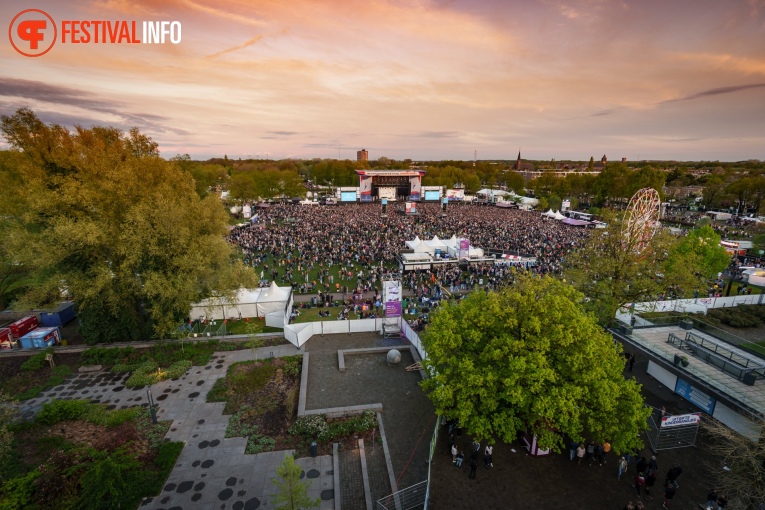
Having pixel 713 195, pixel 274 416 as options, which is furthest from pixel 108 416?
pixel 713 195

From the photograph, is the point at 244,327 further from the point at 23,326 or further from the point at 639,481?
the point at 639,481

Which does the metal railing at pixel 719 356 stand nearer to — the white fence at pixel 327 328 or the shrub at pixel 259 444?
the white fence at pixel 327 328

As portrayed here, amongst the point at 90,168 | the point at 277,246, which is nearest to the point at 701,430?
the point at 90,168

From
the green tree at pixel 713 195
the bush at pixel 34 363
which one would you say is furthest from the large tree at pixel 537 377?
the green tree at pixel 713 195

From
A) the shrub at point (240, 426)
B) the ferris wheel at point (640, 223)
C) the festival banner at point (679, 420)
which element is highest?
the ferris wheel at point (640, 223)

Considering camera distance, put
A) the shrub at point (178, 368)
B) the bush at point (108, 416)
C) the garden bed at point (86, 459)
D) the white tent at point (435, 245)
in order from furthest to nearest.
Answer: the white tent at point (435, 245) < the shrub at point (178, 368) < the bush at point (108, 416) < the garden bed at point (86, 459)

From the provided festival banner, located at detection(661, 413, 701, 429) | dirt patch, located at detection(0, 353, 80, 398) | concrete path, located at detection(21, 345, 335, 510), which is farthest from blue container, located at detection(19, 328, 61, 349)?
festival banner, located at detection(661, 413, 701, 429)

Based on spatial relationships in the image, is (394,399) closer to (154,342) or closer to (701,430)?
(701,430)
